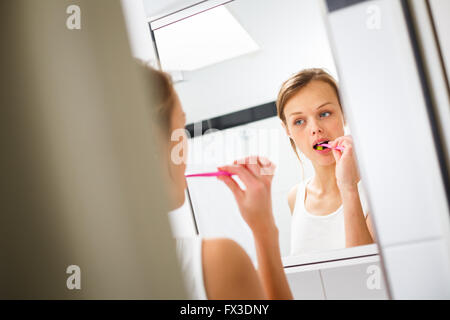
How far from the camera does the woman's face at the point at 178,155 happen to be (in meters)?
0.83

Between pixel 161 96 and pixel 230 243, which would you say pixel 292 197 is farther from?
pixel 161 96

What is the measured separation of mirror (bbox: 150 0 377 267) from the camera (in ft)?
2.88

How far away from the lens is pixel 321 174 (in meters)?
0.88

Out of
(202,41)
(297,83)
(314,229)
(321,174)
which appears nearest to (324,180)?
(321,174)

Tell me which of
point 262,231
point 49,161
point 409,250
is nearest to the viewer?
point 49,161

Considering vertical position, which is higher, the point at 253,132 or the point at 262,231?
the point at 253,132

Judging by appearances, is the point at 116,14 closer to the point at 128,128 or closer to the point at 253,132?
the point at 128,128

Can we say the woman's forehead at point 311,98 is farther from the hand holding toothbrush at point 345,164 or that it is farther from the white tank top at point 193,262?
the white tank top at point 193,262

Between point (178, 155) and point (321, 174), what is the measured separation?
33cm

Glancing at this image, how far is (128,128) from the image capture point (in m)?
0.46

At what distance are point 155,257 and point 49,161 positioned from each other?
26cm

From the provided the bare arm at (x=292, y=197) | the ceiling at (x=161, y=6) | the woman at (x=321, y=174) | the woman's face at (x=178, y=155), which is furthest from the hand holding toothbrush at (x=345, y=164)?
the ceiling at (x=161, y=6)

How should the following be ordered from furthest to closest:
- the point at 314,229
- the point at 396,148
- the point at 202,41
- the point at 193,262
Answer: the point at 202,41 < the point at 314,229 < the point at 396,148 < the point at 193,262
